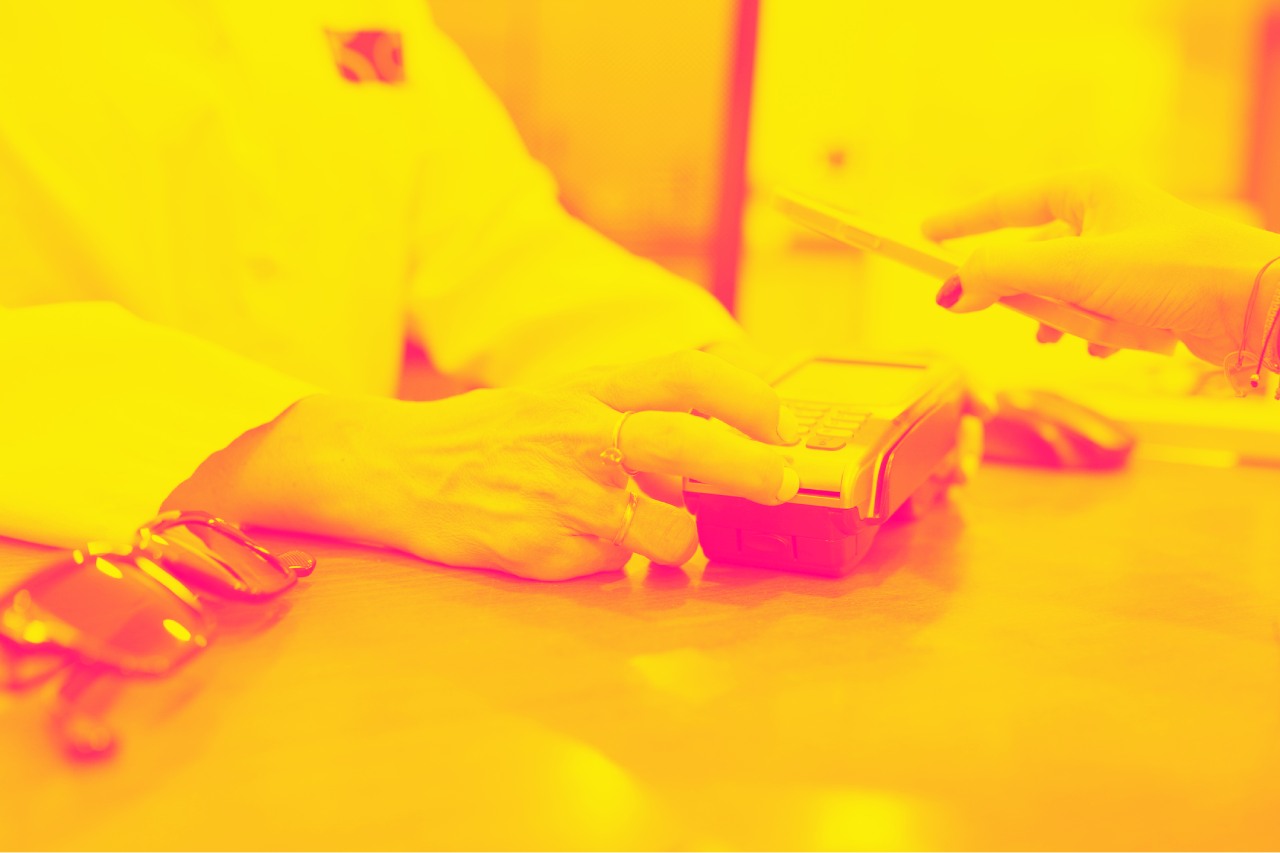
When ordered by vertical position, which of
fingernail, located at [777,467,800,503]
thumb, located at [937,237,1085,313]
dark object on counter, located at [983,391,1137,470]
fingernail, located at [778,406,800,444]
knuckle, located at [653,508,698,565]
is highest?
thumb, located at [937,237,1085,313]

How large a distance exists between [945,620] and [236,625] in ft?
1.04

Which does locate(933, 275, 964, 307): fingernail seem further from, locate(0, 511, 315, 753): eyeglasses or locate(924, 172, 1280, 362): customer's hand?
locate(0, 511, 315, 753): eyeglasses

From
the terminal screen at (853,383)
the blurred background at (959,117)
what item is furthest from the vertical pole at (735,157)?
the blurred background at (959,117)

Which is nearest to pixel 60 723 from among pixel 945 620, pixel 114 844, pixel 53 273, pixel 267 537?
pixel 114 844

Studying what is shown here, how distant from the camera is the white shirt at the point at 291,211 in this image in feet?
2.76

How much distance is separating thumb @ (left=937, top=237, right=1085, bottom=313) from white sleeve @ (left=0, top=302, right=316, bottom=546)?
38 centimetres

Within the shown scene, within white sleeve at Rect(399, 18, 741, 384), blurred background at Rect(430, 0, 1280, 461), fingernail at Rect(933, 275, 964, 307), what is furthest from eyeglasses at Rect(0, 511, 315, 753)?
blurred background at Rect(430, 0, 1280, 461)

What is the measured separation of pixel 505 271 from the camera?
3.38 ft

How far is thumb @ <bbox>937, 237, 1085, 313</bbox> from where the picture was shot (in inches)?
23.9

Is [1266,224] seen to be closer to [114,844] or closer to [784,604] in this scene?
[784,604]

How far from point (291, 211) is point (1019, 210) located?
1.88 ft

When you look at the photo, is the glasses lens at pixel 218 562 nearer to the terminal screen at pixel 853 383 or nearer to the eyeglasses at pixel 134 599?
the eyeglasses at pixel 134 599

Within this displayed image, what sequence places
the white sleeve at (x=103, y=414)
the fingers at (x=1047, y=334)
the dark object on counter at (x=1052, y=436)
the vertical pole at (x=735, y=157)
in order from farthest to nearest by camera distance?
the vertical pole at (x=735, y=157), the dark object on counter at (x=1052, y=436), the fingers at (x=1047, y=334), the white sleeve at (x=103, y=414)

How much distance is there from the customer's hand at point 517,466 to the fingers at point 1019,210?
0.26m
